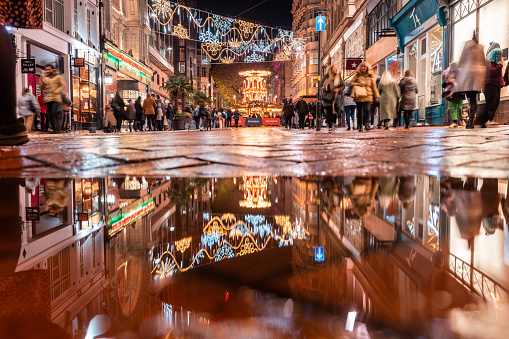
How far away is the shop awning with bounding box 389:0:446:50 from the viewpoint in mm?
18377

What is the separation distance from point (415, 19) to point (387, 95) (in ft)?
32.1

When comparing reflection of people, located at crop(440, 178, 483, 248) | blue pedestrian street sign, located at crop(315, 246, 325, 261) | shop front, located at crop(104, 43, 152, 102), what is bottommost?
blue pedestrian street sign, located at crop(315, 246, 325, 261)

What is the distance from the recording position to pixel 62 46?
21.8 m

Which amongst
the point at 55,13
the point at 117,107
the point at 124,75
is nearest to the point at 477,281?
the point at 117,107

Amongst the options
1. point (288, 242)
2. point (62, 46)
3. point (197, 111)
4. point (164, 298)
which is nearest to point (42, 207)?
point (288, 242)

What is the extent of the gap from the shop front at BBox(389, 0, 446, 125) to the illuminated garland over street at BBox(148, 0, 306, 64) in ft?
35.2

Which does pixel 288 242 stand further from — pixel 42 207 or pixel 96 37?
pixel 96 37

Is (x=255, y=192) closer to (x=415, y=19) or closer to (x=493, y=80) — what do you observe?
(x=493, y=80)

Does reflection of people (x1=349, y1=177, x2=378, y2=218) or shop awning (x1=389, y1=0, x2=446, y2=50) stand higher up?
shop awning (x1=389, y1=0, x2=446, y2=50)

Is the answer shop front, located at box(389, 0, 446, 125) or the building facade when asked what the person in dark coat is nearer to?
shop front, located at box(389, 0, 446, 125)

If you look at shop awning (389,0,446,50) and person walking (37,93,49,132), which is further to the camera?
shop awning (389,0,446,50)

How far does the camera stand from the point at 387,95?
12.3 meters

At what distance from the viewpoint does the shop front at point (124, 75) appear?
29.1 m

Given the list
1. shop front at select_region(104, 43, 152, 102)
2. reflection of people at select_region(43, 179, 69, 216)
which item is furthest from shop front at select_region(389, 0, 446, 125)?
shop front at select_region(104, 43, 152, 102)
